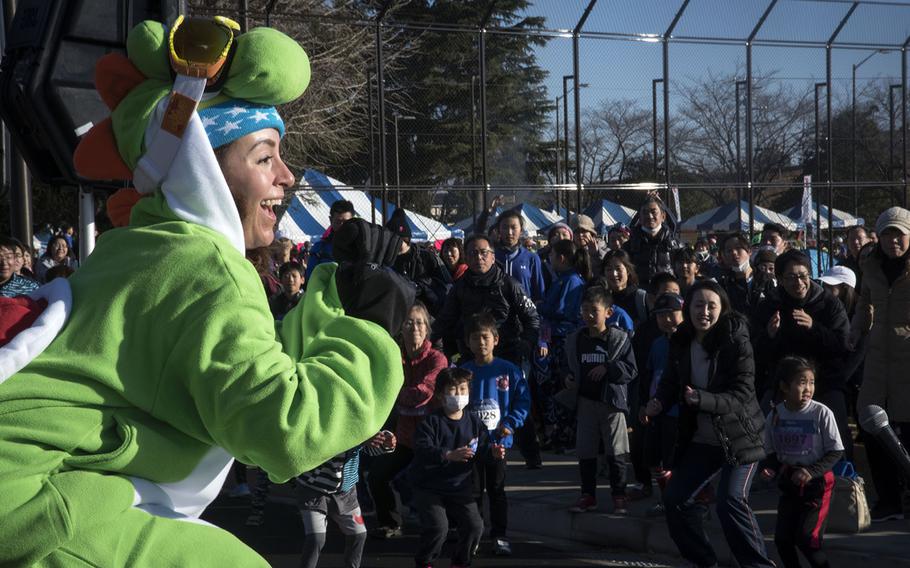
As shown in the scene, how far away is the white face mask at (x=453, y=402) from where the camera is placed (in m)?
6.94

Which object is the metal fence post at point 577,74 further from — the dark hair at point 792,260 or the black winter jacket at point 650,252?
the dark hair at point 792,260

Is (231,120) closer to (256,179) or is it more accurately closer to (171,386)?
(256,179)

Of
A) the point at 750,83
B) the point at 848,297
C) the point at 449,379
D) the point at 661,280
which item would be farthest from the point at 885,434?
the point at 750,83

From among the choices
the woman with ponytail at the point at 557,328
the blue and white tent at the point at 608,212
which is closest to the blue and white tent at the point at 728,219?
the blue and white tent at the point at 608,212

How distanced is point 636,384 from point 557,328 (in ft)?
3.46

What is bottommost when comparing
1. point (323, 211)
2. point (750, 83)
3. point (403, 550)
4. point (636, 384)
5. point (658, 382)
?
point (403, 550)

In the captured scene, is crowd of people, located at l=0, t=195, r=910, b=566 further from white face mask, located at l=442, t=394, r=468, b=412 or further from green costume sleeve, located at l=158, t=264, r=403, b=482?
green costume sleeve, located at l=158, t=264, r=403, b=482

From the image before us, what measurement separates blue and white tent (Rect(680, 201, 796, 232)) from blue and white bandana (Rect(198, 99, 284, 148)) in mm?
13701

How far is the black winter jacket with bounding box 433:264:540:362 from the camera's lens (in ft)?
31.2

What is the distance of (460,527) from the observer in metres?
6.73

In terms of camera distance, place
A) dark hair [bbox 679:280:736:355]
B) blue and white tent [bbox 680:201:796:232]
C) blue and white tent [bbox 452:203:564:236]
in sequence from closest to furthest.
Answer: dark hair [bbox 679:280:736:355] → blue and white tent [bbox 452:203:564:236] → blue and white tent [bbox 680:201:796:232]

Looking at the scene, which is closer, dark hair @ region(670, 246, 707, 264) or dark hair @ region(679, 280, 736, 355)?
dark hair @ region(679, 280, 736, 355)

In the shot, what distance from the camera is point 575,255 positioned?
33.8ft

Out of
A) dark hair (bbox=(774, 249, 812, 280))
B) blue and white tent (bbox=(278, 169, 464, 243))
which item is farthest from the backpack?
blue and white tent (bbox=(278, 169, 464, 243))
